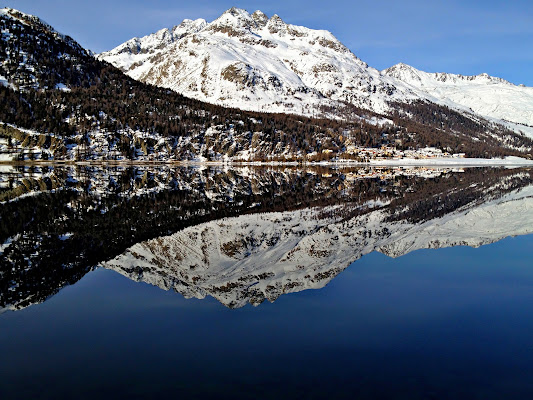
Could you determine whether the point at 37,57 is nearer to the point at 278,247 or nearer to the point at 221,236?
the point at 221,236

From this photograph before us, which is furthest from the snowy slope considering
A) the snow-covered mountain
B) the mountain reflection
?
the snow-covered mountain

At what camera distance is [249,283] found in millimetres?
13633

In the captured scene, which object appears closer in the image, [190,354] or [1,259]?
[190,354]

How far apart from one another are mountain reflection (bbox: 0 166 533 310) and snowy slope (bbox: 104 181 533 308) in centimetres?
5

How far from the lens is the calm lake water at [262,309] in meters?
7.76

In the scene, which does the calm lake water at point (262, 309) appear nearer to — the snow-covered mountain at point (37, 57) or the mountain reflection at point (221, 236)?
the mountain reflection at point (221, 236)

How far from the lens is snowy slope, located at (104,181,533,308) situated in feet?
44.9

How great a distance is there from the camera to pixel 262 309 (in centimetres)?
1139

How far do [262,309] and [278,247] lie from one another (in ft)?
24.7

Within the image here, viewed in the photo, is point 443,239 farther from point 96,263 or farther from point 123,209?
point 123,209

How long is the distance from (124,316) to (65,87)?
172 meters

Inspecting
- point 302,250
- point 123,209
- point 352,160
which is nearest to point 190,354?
point 302,250

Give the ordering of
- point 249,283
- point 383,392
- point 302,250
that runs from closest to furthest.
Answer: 1. point 383,392
2. point 249,283
3. point 302,250

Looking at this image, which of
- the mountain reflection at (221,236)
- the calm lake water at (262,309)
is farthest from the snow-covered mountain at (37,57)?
the calm lake water at (262,309)
